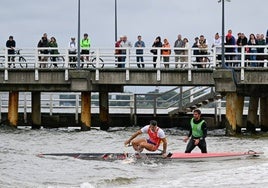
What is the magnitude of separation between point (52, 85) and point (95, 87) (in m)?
1.63

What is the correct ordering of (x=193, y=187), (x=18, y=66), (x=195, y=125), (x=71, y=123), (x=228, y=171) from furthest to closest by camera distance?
(x=71, y=123) → (x=18, y=66) → (x=195, y=125) → (x=228, y=171) → (x=193, y=187)

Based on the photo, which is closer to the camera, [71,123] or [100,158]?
[100,158]

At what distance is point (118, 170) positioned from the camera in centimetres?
2045

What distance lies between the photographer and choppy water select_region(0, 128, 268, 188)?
17844 millimetres

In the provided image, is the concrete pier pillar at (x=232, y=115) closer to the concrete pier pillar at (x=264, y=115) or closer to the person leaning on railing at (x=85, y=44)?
the concrete pier pillar at (x=264, y=115)

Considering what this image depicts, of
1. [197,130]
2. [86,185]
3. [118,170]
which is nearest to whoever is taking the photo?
[86,185]

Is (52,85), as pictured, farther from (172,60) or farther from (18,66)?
(172,60)

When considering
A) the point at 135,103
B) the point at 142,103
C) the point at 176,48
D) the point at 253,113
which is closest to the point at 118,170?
the point at 176,48

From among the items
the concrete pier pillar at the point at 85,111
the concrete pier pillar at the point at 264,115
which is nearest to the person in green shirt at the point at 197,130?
the concrete pier pillar at the point at 85,111

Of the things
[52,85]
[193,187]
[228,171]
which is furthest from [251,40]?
[193,187]

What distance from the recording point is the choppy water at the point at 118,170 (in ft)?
58.5

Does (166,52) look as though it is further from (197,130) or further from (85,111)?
(197,130)

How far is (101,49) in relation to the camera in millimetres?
33188

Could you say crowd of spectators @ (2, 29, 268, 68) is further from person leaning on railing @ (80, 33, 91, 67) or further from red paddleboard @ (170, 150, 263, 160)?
red paddleboard @ (170, 150, 263, 160)
